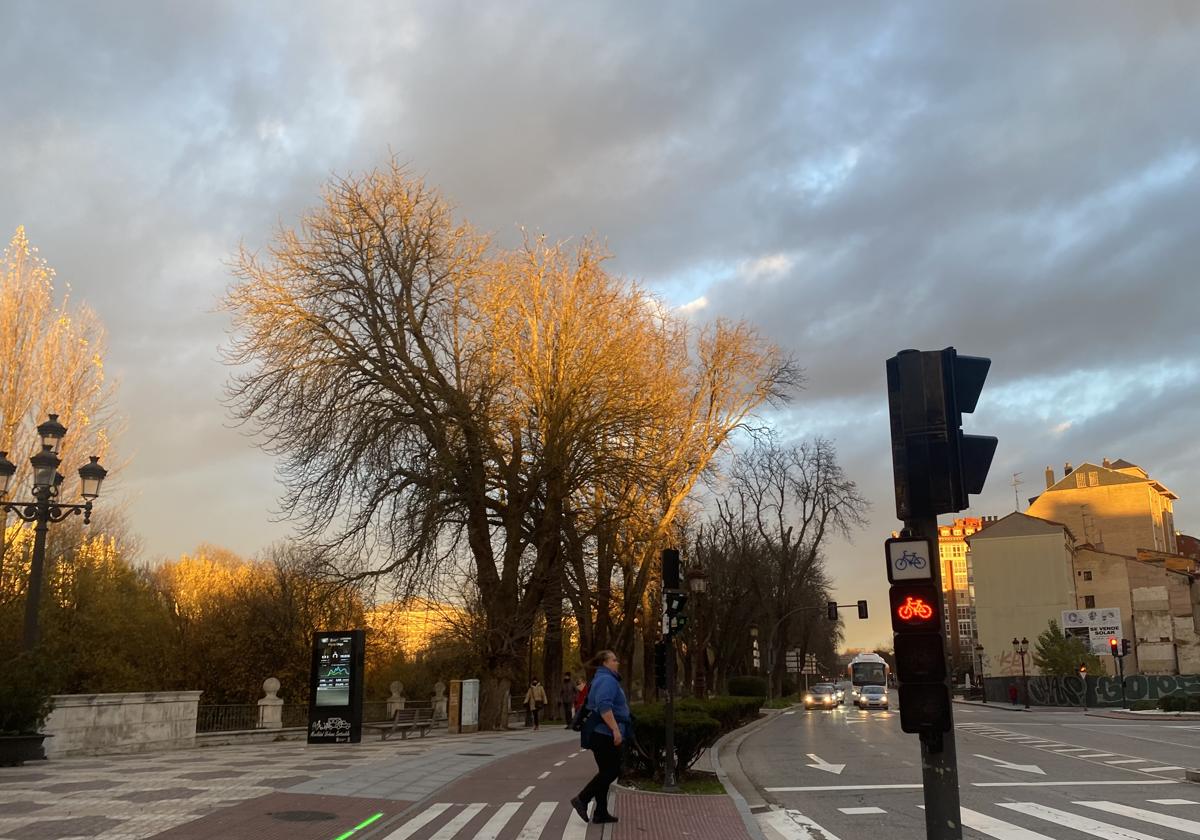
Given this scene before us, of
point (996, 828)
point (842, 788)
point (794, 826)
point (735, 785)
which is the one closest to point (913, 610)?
point (794, 826)

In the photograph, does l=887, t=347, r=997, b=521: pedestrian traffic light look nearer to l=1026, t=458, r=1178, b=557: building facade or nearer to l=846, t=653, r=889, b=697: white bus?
l=846, t=653, r=889, b=697: white bus

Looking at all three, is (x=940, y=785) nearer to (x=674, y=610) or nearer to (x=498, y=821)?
(x=498, y=821)

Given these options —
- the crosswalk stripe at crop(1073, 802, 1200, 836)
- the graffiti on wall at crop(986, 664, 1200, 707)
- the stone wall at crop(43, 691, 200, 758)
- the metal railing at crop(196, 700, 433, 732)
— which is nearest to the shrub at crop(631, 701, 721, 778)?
the crosswalk stripe at crop(1073, 802, 1200, 836)

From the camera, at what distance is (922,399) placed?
6160 millimetres

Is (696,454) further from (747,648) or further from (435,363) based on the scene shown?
(747,648)

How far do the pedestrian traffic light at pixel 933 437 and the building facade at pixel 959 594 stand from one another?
4332 inches

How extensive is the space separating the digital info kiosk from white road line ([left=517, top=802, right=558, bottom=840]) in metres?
11.5

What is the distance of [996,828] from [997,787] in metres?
4.37

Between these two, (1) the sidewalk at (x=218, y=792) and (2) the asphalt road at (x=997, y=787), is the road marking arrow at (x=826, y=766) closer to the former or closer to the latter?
(2) the asphalt road at (x=997, y=787)

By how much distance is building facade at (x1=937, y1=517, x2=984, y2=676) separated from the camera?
414ft

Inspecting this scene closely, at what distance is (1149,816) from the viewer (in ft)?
36.9

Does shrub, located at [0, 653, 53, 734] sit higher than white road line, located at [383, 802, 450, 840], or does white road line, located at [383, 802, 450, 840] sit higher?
shrub, located at [0, 653, 53, 734]

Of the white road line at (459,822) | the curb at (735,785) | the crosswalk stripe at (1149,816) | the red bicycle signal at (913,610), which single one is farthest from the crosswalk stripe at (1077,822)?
the white road line at (459,822)

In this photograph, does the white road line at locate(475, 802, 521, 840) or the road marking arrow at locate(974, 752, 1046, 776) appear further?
the road marking arrow at locate(974, 752, 1046, 776)
